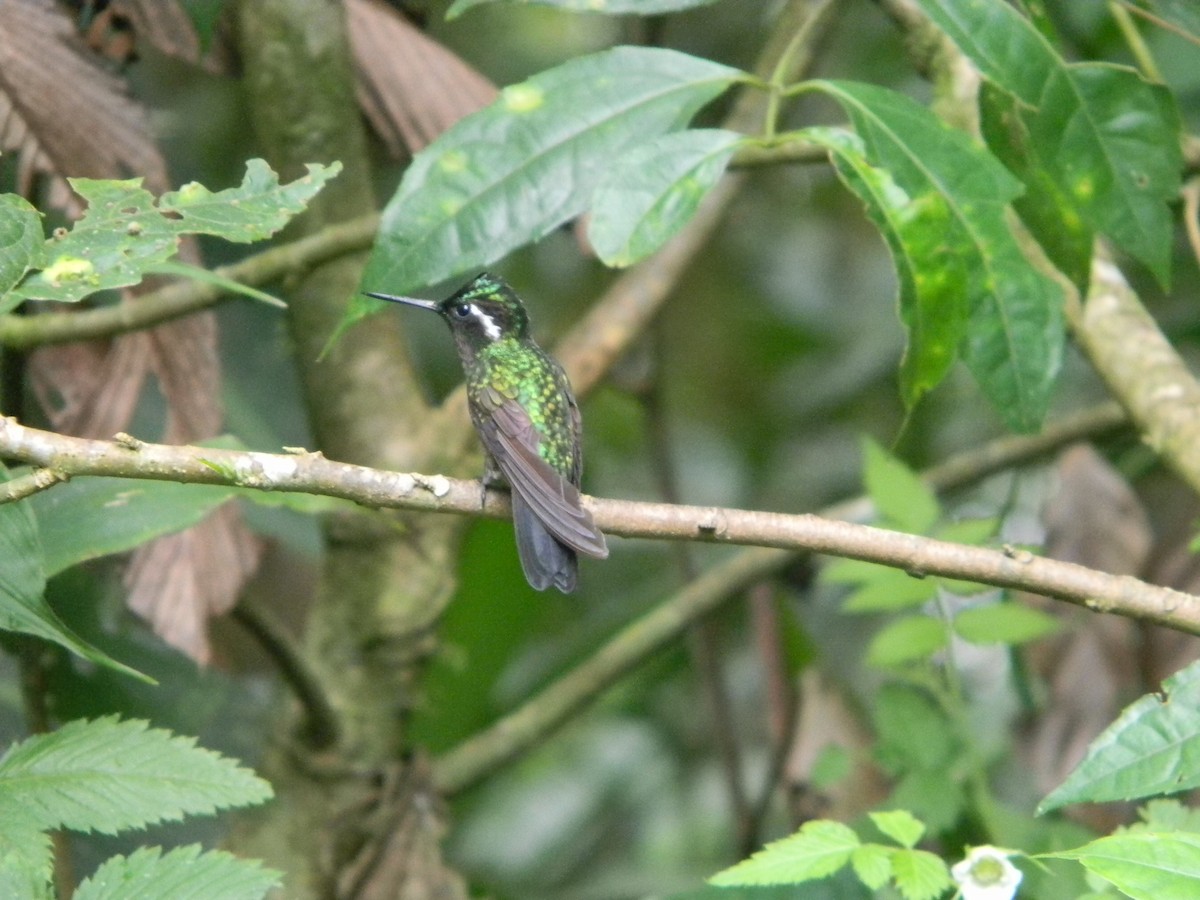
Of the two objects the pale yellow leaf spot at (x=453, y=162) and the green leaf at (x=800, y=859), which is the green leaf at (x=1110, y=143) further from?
the green leaf at (x=800, y=859)

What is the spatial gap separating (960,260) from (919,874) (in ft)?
2.79

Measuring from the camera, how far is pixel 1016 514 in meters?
5.28

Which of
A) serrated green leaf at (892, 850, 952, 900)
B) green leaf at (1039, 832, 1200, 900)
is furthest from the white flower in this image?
green leaf at (1039, 832, 1200, 900)

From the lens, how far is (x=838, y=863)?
172cm

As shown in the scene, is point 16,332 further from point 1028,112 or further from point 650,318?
point 1028,112

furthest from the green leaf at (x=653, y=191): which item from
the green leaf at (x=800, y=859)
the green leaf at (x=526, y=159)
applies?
the green leaf at (x=800, y=859)

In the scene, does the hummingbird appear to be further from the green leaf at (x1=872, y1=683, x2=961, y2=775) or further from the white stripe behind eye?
the green leaf at (x1=872, y1=683, x2=961, y2=775)

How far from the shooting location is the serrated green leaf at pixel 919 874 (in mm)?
1721

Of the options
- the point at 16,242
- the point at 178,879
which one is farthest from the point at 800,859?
the point at 16,242

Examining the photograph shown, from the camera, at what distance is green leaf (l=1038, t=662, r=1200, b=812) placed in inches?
63.5

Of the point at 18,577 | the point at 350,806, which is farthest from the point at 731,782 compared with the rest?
the point at 18,577

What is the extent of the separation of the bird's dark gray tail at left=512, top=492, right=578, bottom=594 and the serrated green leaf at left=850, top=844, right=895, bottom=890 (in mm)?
807

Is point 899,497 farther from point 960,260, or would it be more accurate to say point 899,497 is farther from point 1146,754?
point 1146,754

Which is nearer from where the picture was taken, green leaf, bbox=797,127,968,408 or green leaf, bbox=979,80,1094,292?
green leaf, bbox=797,127,968,408
